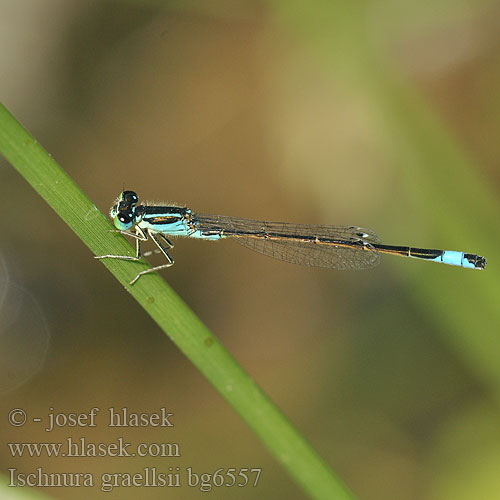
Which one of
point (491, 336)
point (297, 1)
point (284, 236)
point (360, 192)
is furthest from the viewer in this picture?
point (360, 192)

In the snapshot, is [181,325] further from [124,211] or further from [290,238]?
[290,238]

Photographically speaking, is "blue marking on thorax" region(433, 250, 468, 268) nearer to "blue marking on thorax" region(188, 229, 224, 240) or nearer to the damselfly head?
"blue marking on thorax" region(188, 229, 224, 240)

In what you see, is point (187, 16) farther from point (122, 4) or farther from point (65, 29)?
point (65, 29)

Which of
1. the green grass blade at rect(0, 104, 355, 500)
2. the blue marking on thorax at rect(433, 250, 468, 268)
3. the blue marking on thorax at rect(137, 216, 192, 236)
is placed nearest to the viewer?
the green grass blade at rect(0, 104, 355, 500)

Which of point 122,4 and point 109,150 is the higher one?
point 122,4

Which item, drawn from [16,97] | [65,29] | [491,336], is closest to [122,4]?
[65,29]

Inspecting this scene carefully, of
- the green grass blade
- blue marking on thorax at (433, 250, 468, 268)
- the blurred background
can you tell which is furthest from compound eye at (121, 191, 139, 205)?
blue marking on thorax at (433, 250, 468, 268)

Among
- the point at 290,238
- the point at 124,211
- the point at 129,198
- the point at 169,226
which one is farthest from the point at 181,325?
the point at 290,238
